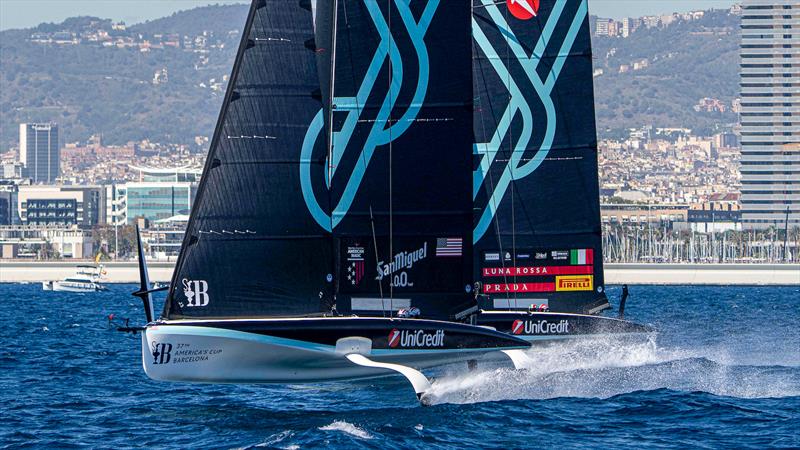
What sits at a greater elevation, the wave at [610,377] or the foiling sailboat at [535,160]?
the foiling sailboat at [535,160]

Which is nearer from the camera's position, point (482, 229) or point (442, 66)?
point (442, 66)

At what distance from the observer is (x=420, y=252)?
25047 mm

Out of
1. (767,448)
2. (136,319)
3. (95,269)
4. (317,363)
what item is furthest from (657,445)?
(95,269)

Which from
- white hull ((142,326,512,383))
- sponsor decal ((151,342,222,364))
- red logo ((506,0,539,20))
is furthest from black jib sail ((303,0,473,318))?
red logo ((506,0,539,20))

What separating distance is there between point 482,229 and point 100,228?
162 metres

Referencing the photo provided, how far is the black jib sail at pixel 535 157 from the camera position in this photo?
3066cm

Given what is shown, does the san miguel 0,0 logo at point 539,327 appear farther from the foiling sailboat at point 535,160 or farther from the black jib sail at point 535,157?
the black jib sail at point 535,157

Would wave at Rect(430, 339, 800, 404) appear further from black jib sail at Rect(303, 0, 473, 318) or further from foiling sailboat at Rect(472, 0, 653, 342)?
black jib sail at Rect(303, 0, 473, 318)

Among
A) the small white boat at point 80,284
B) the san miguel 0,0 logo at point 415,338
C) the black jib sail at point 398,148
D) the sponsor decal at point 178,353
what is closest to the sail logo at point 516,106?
the black jib sail at point 398,148

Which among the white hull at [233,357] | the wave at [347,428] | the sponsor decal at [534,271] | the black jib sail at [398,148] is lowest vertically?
the wave at [347,428]

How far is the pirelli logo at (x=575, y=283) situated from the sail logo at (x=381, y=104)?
7.51 m

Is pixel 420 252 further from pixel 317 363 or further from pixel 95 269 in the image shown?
pixel 95 269

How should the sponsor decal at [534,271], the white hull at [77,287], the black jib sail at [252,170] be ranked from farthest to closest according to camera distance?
the white hull at [77,287] < the sponsor decal at [534,271] < the black jib sail at [252,170]

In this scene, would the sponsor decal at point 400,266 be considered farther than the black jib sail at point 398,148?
Yes
